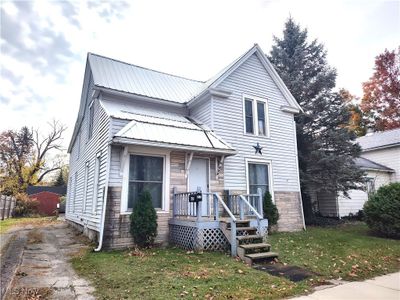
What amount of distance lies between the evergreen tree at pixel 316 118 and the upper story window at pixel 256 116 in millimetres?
4029

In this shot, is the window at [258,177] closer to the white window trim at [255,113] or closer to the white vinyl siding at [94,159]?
the white window trim at [255,113]

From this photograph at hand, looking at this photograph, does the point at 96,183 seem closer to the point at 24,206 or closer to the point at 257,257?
the point at 257,257

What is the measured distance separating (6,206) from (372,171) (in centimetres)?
2966

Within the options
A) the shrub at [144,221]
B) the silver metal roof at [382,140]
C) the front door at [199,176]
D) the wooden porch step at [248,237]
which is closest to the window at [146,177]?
the shrub at [144,221]

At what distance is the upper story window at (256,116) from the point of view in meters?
11.9

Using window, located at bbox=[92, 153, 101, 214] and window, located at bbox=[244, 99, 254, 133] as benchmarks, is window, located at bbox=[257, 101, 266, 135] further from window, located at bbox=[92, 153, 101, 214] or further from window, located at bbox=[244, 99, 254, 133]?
window, located at bbox=[92, 153, 101, 214]

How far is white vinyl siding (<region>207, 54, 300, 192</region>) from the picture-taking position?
35.9 ft

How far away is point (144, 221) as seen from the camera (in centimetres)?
796

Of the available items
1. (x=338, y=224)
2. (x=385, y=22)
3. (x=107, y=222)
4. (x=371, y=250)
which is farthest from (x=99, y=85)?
(x=338, y=224)

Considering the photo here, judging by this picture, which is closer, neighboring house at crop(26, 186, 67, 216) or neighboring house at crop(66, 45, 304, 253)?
neighboring house at crop(66, 45, 304, 253)

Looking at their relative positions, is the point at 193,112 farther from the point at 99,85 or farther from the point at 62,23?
the point at 62,23

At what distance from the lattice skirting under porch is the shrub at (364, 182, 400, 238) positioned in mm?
7133

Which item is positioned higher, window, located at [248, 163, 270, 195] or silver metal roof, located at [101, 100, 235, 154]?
silver metal roof, located at [101, 100, 235, 154]

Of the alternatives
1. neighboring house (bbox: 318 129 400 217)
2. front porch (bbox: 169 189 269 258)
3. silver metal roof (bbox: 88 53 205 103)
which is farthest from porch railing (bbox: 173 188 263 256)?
neighboring house (bbox: 318 129 400 217)
